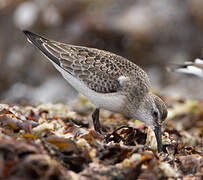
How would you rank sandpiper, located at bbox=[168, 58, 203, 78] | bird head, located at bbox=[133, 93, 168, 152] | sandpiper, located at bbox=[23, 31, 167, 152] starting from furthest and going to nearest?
sandpiper, located at bbox=[168, 58, 203, 78]
sandpiper, located at bbox=[23, 31, 167, 152]
bird head, located at bbox=[133, 93, 168, 152]

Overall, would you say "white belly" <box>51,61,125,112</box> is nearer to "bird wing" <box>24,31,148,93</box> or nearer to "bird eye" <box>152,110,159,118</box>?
"bird wing" <box>24,31,148,93</box>

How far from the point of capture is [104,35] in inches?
439

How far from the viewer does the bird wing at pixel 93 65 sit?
5.37 meters

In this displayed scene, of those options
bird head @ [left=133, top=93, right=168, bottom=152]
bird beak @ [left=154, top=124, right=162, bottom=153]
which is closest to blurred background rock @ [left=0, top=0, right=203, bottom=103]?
bird head @ [left=133, top=93, right=168, bottom=152]

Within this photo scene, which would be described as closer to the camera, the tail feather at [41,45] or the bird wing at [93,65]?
the bird wing at [93,65]

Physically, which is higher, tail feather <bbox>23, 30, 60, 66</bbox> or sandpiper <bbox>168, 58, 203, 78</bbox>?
tail feather <bbox>23, 30, 60, 66</bbox>

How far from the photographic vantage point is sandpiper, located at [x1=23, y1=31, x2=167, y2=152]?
5.31 m

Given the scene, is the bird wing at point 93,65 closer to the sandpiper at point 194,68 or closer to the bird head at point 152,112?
the bird head at point 152,112

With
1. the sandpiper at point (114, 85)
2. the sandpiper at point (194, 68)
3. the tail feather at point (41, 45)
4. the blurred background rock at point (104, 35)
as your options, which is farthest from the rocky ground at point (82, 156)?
the blurred background rock at point (104, 35)

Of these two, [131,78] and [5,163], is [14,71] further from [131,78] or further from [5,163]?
[5,163]

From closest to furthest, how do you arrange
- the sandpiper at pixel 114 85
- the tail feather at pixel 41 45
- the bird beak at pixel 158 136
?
the bird beak at pixel 158 136 < the sandpiper at pixel 114 85 < the tail feather at pixel 41 45

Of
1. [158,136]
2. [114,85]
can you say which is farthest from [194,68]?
[158,136]

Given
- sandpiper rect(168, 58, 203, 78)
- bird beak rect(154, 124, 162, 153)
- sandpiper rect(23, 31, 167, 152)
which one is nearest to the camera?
bird beak rect(154, 124, 162, 153)

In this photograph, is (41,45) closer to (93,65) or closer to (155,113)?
(93,65)
